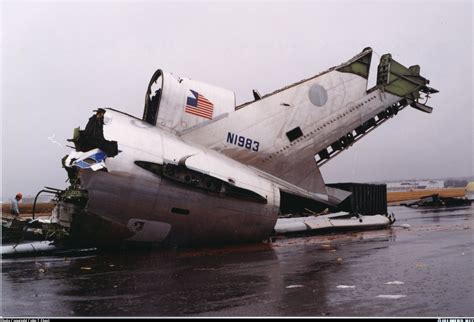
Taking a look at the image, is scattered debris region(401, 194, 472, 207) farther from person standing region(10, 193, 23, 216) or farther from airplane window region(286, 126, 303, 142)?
person standing region(10, 193, 23, 216)

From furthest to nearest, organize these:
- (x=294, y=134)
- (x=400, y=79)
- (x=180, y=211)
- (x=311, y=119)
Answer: (x=400, y=79) → (x=311, y=119) → (x=294, y=134) → (x=180, y=211)

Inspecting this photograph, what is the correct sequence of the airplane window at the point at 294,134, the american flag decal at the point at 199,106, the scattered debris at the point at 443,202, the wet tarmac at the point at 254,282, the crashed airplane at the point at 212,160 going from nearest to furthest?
1. the wet tarmac at the point at 254,282
2. the crashed airplane at the point at 212,160
3. the american flag decal at the point at 199,106
4. the airplane window at the point at 294,134
5. the scattered debris at the point at 443,202

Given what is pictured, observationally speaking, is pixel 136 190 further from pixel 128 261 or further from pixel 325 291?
pixel 325 291

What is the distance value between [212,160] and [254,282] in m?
5.28

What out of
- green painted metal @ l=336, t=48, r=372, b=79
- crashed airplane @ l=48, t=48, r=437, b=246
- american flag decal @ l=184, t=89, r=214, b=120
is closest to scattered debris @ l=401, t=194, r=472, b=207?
crashed airplane @ l=48, t=48, r=437, b=246

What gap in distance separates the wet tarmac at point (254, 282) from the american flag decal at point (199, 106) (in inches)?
151

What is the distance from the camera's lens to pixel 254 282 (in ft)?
23.8

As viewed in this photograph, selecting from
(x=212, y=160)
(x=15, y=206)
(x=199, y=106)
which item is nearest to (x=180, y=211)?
(x=212, y=160)

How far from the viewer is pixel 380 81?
17500mm

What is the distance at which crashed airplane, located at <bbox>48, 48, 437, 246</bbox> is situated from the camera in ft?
35.3

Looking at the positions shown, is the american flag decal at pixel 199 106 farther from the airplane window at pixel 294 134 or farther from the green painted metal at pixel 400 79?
the green painted metal at pixel 400 79

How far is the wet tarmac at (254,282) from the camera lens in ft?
18.3

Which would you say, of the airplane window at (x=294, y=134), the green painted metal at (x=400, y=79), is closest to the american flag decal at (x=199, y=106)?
the airplane window at (x=294, y=134)

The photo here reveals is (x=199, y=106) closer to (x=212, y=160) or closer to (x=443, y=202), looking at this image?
(x=212, y=160)
